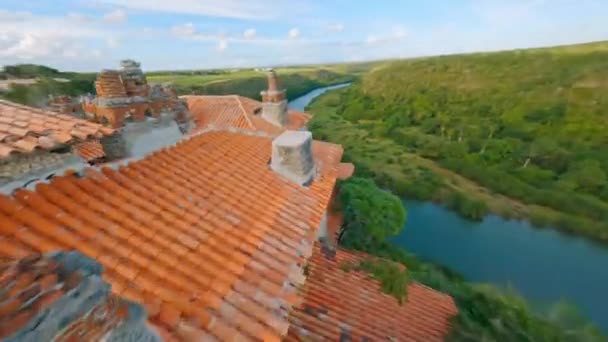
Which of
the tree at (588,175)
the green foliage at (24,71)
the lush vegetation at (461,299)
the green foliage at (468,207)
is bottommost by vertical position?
the green foliage at (468,207)

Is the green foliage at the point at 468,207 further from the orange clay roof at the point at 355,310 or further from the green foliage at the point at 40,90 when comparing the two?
the green foliage at the point at 40,90

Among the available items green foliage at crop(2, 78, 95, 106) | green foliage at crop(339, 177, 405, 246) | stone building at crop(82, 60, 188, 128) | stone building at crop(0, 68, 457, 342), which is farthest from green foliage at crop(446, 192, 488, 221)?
green foliage at crop(2, 78, 95, 106)

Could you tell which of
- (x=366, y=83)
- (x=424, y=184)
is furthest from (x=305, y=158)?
(x=366, y=83)

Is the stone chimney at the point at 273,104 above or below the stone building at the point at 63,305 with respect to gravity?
below

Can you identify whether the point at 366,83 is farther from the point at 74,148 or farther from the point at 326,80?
the point at 74,148

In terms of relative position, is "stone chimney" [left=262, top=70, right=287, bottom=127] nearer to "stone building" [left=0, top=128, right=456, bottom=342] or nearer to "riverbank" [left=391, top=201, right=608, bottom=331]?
"riverbank" [left=391, top=201, right=608, bottom=331]

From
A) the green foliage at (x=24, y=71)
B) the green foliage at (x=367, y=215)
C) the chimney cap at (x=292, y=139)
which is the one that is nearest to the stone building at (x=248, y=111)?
the green foliage at (x=367, y=215)

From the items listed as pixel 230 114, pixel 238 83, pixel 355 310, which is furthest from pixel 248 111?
pixel 238 83
